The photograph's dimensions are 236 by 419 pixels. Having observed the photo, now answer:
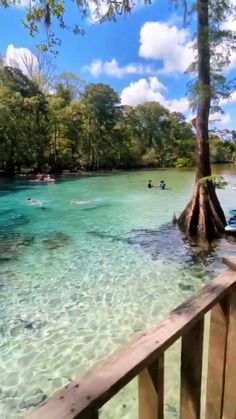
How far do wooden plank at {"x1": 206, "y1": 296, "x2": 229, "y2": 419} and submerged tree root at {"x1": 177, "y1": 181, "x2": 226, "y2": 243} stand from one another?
9.34 meters

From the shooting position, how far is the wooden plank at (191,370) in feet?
5.26

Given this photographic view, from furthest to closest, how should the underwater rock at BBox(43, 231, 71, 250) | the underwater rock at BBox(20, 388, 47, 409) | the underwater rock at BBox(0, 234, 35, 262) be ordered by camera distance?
the underwater rock at BBox(43, 231, 71, 250), the underwater rock at BBox(0, 234, 35, 262), the underwater rock at BBox(20, 388, 47, 409)

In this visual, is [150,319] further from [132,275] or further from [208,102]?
[208,102]

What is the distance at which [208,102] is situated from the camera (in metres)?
12.1

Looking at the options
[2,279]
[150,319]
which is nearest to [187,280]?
[150,319]

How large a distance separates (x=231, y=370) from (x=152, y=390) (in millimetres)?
874

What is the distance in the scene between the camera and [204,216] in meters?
11.5

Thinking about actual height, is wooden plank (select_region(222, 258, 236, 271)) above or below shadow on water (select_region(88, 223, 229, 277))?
above

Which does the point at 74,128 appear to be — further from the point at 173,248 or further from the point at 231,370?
the point at 231,370

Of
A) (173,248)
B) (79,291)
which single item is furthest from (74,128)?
(79,291)

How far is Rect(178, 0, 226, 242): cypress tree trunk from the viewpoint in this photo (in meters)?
11.4

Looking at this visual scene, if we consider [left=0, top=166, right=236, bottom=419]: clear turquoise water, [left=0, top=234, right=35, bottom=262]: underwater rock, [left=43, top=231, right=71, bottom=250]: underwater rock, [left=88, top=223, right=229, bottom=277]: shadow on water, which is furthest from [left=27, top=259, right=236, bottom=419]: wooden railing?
[left=43, top=231, right=71, bottom=250]: underwater rock

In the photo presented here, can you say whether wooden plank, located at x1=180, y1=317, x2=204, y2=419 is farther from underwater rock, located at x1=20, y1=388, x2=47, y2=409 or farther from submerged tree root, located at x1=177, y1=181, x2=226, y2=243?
submerged tree root, located at x1=177, y1=181, x2=226, y2=243

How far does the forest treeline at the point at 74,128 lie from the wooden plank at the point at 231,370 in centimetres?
3202
